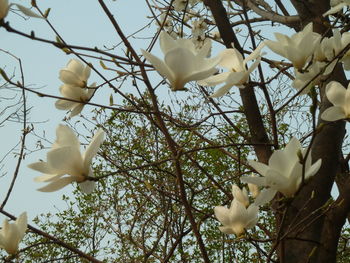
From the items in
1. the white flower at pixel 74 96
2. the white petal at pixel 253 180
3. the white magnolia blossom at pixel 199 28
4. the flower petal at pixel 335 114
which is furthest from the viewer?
the white magnolia blossom at pixel 199 28

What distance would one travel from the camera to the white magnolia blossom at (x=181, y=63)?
743 mm

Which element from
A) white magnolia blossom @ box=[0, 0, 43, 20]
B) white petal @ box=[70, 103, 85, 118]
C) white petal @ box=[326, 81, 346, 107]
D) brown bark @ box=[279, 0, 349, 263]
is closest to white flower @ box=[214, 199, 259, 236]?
brown bark @ box=[279, 0, 349, 263]

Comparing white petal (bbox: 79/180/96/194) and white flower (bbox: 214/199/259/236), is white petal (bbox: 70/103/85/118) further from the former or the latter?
white flower (bbox: 214/199/259/236)

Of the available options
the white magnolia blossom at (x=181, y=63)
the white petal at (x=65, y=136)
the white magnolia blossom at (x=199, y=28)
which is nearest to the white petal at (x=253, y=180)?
the white magnolia blossom at (x=181, y=63)

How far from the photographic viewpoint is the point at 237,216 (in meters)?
0.94

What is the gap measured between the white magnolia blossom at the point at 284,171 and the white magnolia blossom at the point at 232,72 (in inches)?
8.0

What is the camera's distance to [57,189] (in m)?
0.77

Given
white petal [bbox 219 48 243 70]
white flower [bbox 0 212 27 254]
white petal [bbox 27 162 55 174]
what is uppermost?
white petal [bbox 219 48 243 70]

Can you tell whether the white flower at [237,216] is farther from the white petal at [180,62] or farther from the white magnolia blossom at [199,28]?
the white magnolia blossom at [199,28]

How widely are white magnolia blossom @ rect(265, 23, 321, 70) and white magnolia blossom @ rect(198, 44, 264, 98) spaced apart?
0.20 feet

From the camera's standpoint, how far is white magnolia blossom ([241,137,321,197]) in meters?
0.74

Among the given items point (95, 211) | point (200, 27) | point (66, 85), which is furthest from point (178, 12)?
point (95, 211)

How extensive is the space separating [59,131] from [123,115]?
3452 mm

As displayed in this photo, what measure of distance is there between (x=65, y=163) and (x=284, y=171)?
38 cm
